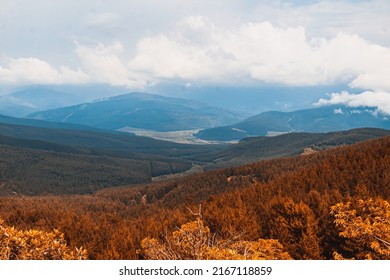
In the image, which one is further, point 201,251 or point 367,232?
point 367,232

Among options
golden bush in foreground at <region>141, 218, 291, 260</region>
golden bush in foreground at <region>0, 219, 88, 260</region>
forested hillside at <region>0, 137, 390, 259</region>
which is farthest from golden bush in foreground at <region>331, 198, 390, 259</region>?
golden bush in foreground at <region>0, 219, 88, 260</region>

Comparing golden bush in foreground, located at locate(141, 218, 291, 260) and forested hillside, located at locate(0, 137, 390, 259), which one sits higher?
golden bush in foreground, located at locate(141, 218, 291, 260)

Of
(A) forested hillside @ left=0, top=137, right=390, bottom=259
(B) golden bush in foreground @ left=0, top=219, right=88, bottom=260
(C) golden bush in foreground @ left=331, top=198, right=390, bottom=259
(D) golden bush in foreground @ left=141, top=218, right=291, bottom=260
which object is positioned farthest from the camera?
(A) forested hillside @ left=0, top=137, right=390, bottom=259

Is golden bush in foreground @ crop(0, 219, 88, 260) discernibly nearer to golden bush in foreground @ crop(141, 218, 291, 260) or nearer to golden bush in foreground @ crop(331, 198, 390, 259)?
golden bush in foreground @ crop(141, 218, 291, 260)

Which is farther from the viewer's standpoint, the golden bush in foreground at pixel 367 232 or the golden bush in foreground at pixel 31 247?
the golden bush in foreground at pixel 367 232

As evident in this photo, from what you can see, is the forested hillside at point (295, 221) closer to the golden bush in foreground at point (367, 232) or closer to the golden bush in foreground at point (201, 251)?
the golden bush in foreground at point (367, 232)

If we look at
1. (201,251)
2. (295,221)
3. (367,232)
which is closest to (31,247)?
(201,251)

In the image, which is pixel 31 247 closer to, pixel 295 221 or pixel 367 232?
pixel 367 232

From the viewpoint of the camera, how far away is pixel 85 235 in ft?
114

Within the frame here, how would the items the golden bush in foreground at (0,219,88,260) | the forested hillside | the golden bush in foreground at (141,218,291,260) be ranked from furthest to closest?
the forested hillside
the golden bush in foreground at (0,219,88,260)
the golden bush in foreground at (141,218,291,260)

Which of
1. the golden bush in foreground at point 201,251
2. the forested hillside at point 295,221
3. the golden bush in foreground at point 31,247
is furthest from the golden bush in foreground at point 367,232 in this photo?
the golden bush in foreground at point 31,247

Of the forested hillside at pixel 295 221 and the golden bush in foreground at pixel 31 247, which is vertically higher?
the golden bush in foreground at pixel 31 247

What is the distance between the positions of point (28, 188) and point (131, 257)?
177024 mm
